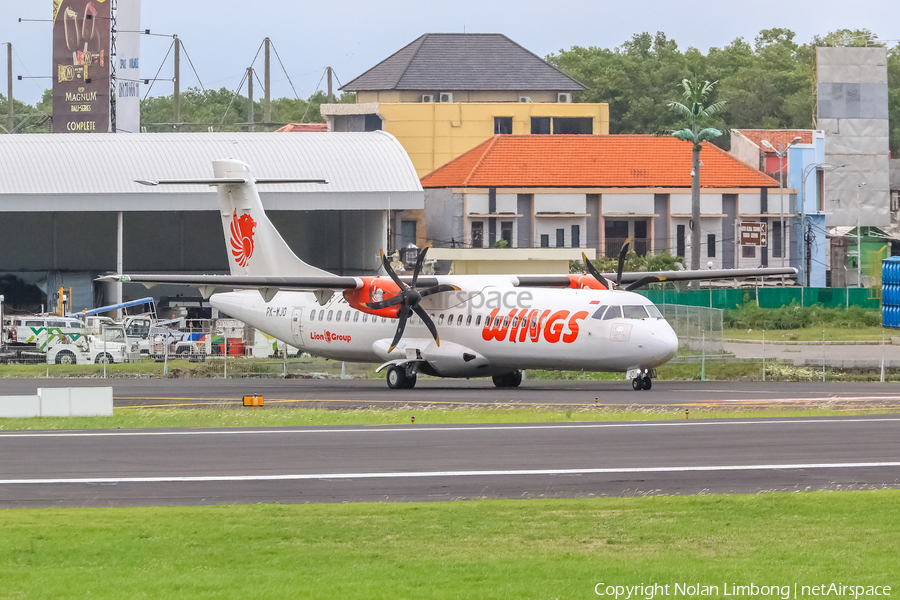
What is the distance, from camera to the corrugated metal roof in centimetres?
6406

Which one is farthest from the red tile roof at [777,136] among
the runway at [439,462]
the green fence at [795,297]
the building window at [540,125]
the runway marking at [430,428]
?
the runway at [439,462]

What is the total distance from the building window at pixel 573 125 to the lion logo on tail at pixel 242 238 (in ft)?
171

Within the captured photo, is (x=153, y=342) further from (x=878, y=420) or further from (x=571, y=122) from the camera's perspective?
(x=571, y=122)

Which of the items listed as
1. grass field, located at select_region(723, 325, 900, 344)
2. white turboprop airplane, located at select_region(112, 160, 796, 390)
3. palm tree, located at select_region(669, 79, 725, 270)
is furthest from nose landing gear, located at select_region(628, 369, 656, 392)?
palm tree, located at select_region(669, 79, 725, 270)

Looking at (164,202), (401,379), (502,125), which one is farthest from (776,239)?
(401,379)

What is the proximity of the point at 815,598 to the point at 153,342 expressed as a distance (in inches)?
1708

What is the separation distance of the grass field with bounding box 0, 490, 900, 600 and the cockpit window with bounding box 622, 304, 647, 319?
55.4 feet

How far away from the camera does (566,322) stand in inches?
1270

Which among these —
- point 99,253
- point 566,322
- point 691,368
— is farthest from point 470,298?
point 99,253

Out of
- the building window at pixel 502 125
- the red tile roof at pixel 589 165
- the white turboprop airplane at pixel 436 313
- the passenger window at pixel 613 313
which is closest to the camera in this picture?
the passenger window at pixel 613 313

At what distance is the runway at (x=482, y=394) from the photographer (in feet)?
95.2

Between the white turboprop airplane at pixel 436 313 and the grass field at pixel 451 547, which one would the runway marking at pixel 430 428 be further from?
the grass field at pixel 451 547

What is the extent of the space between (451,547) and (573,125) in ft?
266

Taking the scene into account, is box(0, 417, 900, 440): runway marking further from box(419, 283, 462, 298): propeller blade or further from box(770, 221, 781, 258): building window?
box(770, 221, 781, 258): building window
